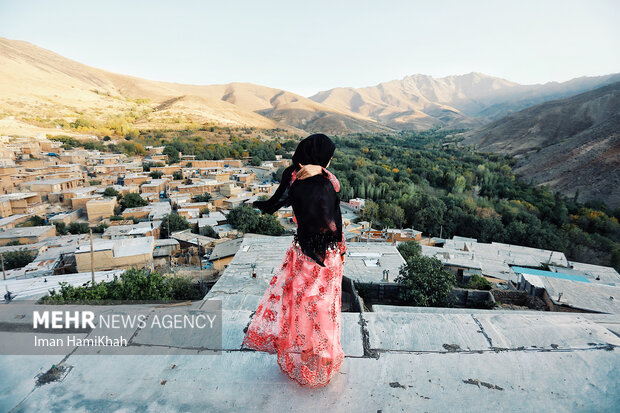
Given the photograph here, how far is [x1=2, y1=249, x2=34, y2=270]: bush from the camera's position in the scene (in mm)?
10391

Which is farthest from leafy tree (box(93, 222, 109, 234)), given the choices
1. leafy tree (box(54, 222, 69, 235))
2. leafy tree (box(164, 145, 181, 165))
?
leafy tree (box(164, 145, 181, 165))

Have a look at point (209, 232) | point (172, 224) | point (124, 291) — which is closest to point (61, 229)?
point (172, 224)

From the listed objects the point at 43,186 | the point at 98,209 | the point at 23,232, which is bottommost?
the point at 23,232

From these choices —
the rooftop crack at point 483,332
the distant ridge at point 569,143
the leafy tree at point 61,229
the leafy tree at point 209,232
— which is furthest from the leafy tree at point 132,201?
the distant ridge at point 569,143

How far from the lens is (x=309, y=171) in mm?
1756

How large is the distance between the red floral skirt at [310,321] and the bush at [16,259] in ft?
41.9

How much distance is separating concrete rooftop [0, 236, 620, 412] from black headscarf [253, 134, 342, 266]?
0.80 metres

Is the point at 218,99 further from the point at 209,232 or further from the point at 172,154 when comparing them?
the point at 209,232

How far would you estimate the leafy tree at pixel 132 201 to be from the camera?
18.1 meters

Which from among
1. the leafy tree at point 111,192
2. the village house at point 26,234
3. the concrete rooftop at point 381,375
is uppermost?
the concrete rooftop at point 381,375

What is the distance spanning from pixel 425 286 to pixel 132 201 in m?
18.0

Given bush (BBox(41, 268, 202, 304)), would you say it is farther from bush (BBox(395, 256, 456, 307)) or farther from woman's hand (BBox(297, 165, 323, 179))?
bush (BBox(395, 256, 456, 307))

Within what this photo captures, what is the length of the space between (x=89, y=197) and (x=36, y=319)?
723 inches

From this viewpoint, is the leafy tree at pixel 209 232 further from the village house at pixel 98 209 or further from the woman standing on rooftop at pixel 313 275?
the woman standing on rooftop at pixel 313 275
